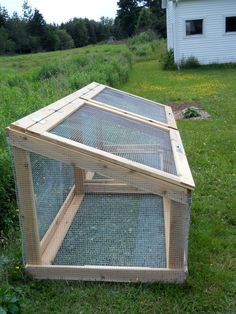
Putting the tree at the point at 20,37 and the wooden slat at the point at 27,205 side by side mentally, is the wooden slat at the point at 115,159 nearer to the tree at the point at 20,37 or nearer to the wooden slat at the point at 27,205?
the wooden slat at the point at 27,205

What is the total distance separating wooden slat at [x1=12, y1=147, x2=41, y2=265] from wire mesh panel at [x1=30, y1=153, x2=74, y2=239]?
0.18 metres

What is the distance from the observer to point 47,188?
12.4 ft

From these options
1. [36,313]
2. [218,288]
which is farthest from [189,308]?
[36,313]

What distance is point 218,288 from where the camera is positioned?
10.7 ft

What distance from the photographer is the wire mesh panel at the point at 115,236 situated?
3.46m

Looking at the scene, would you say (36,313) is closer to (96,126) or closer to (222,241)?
(96,126)

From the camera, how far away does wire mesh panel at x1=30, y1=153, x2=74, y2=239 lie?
11.3 feet

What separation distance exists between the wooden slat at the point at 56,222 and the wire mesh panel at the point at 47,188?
1.1 inches

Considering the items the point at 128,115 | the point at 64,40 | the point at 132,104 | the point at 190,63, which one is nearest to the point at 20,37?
the point at 64,40

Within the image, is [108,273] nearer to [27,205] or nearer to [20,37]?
[27,205]

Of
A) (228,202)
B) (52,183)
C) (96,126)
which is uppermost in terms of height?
(96,126)

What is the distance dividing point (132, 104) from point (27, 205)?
7.12 ft

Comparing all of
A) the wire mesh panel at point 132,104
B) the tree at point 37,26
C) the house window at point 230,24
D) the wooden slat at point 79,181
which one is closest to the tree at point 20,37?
the tree at point 37,26

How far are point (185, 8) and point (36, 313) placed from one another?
18802 millimetres
